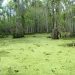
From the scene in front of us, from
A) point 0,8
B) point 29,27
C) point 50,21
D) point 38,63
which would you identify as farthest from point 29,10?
point 38,63

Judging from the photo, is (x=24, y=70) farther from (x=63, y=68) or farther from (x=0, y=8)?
(x=0, y=8)

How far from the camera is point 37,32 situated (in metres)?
32.6

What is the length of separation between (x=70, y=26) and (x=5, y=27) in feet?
32.7

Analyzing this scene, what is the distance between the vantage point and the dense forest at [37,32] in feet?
20.6

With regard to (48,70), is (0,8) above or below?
above

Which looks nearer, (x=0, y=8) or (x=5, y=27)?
(x=0, y=8)

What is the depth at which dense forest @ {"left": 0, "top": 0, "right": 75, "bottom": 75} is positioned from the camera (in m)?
6.28

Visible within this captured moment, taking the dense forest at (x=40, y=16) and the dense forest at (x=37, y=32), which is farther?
the dense forest at (x=40, y=16)

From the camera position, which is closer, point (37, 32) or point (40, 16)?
point (37, 32)

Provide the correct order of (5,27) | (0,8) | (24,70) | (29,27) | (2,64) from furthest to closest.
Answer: (29,27) < (5,27) < (0,8) < (2,64) < (24,70)

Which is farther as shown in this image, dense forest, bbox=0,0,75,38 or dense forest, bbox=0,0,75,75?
dense forest, bbox=0,0,75,38

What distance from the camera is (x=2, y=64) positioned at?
6832mm

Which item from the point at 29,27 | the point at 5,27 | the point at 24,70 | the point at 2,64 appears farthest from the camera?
the point at 29,27

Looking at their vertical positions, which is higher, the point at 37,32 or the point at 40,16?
the point at 40,16
